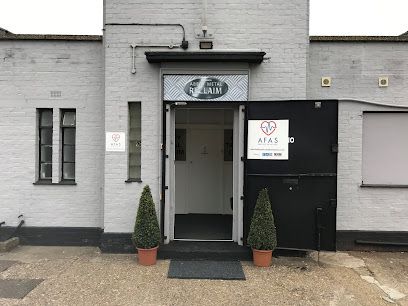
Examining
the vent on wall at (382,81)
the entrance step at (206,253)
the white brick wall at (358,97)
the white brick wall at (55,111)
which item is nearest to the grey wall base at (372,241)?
the white brick wall at (358,97)

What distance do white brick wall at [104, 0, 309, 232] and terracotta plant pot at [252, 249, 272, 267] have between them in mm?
1930

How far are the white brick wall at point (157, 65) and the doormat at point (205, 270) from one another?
3.96ft

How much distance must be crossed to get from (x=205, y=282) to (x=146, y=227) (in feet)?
4.14

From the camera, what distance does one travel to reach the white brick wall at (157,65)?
6.40m

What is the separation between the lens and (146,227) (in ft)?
18.9

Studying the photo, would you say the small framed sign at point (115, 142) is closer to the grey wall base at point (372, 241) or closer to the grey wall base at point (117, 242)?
the grey wall base at point (117, 242)

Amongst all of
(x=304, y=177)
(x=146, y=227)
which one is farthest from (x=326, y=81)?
(x=146, y=227)

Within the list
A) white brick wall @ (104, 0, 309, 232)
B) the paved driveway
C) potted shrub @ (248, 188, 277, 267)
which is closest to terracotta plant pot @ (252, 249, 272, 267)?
potted shrub @ (248, 188, 277, 267)

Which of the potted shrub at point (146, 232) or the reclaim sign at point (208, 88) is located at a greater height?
the reclaim sign at point (208, 88)

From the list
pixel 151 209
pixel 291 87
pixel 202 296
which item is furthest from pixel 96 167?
pixel 291 87

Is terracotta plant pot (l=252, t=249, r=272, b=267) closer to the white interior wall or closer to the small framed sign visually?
the small framed sign

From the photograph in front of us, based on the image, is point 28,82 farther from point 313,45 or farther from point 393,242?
point 393,242

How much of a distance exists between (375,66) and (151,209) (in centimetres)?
494

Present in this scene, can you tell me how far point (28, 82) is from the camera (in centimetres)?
702
